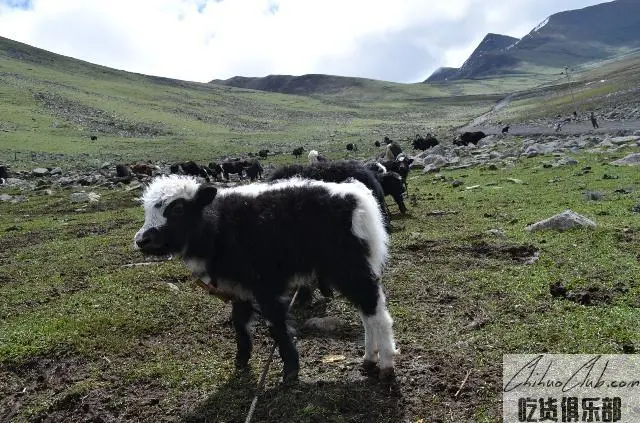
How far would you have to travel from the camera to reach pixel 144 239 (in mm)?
5992

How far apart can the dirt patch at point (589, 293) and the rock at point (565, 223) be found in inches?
144

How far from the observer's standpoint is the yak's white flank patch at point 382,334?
241 inches

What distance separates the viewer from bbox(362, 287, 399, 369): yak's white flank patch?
612cm

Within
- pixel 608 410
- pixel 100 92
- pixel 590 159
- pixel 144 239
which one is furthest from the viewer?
pixel 100 92

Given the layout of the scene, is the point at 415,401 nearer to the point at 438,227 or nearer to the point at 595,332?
the point at 595,332

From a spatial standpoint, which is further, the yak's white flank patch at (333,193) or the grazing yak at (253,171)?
the grazing yak at (253,171)

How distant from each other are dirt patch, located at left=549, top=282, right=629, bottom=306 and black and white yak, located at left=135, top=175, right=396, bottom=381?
3082 millimetres

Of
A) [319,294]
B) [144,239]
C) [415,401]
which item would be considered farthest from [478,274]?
[144,239]

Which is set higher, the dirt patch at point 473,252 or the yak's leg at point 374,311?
the yak's leg at point 374,311

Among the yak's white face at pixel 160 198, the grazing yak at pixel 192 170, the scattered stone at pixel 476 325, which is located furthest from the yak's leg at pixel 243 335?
the grazing yak at pixel 192 170

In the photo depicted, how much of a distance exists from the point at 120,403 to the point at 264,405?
1.67 meters

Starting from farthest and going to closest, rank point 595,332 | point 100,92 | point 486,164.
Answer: point 100,92 < point 486,164 < point 595,332

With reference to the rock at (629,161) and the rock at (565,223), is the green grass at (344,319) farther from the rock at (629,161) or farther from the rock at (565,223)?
the rock at (629,161)

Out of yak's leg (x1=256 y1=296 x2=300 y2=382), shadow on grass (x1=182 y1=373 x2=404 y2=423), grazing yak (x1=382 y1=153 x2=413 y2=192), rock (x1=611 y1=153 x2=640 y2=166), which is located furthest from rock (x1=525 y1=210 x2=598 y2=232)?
rock (x1=611 y1=153 x2=640 y2=166)
